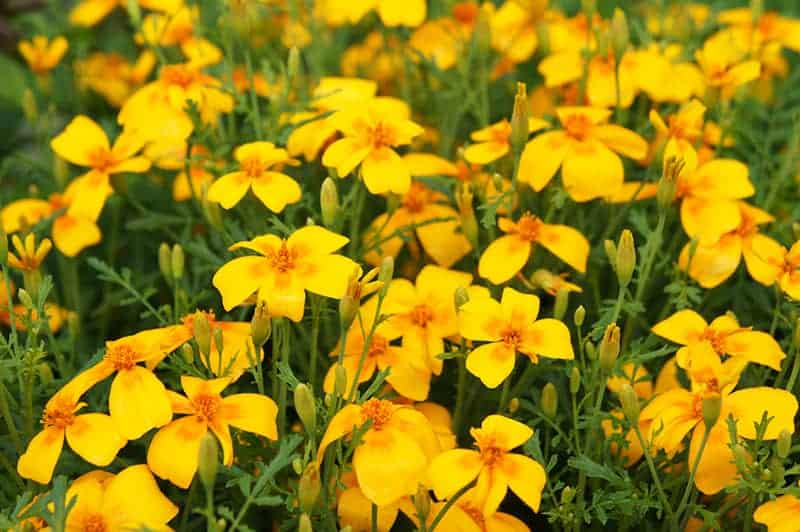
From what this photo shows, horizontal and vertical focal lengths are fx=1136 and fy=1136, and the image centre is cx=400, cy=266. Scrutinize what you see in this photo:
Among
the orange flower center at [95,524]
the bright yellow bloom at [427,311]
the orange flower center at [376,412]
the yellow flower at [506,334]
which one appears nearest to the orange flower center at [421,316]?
the bright yellow bloom at [427,311]

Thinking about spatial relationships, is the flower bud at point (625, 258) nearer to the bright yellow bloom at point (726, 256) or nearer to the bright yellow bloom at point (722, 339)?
the bright yellow bloom at point (722, 339)

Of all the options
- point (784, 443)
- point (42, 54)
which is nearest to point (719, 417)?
point (784, 443)

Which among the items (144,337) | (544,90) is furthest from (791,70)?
(144,337)

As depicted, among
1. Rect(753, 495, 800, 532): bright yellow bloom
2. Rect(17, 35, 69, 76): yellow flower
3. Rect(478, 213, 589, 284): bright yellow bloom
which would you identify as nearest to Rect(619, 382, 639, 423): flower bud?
Rect(753, 495, 800, 532): bright yellow bloom

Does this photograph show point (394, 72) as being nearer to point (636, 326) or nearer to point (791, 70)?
point (636, 326)

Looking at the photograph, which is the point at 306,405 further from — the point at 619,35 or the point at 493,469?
the point at 619,35

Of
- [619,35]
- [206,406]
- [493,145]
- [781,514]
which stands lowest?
[781,514]
